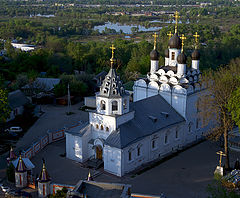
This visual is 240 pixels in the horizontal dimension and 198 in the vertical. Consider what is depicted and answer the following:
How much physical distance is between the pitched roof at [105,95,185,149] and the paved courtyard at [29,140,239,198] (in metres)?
1.89

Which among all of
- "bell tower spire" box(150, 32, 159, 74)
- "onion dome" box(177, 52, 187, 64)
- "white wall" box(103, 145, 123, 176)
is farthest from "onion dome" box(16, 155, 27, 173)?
"onion dome" box(177, 52, 187, 64)

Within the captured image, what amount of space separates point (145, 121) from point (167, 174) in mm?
3276

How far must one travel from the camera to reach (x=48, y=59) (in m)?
44.0

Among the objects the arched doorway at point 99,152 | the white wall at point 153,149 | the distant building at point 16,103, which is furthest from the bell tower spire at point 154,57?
the distant building at point 16,103

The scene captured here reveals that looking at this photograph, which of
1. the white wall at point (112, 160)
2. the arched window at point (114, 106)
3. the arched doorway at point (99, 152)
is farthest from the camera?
the arched doorway at point (99, 152)

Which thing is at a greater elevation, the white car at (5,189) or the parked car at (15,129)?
the white car at (5,189)

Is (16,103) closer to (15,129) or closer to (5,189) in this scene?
(15,129)

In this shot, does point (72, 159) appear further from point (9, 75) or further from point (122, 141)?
point (9, 75)

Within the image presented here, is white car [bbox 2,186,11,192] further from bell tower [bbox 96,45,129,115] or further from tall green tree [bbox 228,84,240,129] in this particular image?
tall green tree [bbox 228,84,240,129]

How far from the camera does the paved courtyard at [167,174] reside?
1677cm

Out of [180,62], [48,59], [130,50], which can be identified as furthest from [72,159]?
[130,50]

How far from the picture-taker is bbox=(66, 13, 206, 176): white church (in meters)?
18.2

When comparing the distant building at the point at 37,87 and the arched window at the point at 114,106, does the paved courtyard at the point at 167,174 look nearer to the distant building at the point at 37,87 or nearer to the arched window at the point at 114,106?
the arched window at the point at 114,106

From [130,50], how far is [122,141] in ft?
113
